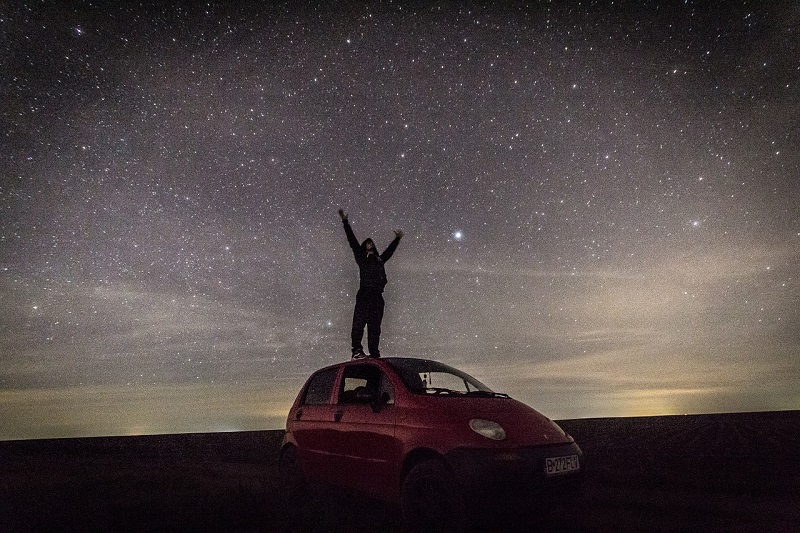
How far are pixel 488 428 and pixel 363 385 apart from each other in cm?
177

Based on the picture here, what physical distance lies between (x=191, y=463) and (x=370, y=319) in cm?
632

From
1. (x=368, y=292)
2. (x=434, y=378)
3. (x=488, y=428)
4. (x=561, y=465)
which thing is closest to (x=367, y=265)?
(x=368, y=292)

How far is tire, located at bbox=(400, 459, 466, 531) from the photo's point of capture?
14.4 ft

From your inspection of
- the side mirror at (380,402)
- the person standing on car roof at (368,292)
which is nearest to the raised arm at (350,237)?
the person standing on car roof at (368,292)

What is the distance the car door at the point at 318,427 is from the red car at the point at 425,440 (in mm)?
15

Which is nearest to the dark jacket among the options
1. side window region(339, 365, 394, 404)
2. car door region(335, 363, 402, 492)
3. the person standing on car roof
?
the person standing on car roof

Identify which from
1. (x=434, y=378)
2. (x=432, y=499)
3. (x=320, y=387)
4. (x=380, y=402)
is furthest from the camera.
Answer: (x=320, y=387)

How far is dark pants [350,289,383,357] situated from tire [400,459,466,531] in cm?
373

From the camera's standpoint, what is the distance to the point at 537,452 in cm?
→ 462

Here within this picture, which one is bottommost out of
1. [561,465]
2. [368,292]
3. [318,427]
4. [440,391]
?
[561,465]

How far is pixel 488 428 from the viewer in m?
4.68

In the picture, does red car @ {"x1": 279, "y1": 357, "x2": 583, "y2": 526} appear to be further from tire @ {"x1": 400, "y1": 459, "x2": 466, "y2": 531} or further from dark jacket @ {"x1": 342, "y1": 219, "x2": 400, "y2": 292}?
dark jacket @ {"x1": 342, "y1": 219, "x2": 400, "y2": 292}

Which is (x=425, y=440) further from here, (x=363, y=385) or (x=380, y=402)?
(x=363, y=385)

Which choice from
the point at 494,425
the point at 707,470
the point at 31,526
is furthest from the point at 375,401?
the point at 707,470
